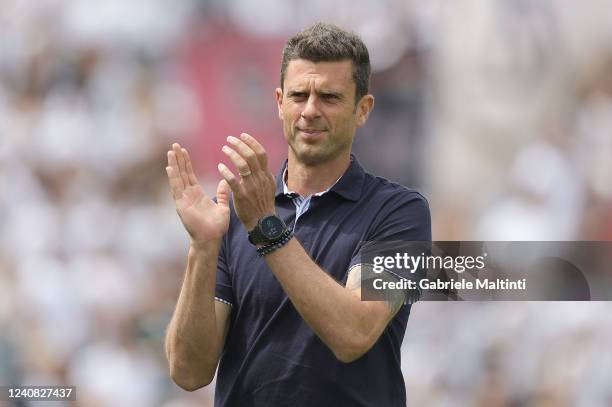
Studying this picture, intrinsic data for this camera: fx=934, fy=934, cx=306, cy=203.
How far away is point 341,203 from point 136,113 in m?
2.30

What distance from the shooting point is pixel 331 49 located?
2064mm

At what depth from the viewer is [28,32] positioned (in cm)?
422

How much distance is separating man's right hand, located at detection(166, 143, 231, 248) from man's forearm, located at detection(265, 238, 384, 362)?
0.50ft

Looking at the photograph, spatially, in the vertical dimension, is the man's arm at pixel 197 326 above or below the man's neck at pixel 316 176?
below

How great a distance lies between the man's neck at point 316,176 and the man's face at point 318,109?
0.02 m

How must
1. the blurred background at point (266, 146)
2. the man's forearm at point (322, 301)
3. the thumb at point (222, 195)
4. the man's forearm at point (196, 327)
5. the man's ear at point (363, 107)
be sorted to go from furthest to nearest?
the blurred background at point (266, 146)
the man's ear at point (363, 107)
the thumb at point (222, 195)
the man's forearm at point (196, 327)
the man's forearm at point (322, 301)

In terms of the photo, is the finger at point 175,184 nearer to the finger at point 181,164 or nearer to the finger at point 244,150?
the finger at point 181,164

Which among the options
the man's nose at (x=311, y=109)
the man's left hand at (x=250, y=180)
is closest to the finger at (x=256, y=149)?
the man's left hand at (x=250, y=180)

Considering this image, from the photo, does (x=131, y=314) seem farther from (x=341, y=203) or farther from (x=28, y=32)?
(x=341, y=203)

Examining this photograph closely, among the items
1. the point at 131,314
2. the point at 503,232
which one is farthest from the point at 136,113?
the point at 503,232

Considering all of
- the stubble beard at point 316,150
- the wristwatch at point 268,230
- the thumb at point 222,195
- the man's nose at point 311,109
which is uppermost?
the man's nose at point 311,109

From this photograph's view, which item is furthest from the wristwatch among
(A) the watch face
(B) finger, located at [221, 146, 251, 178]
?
(B) finger, located at [221, 146, 251, 178]

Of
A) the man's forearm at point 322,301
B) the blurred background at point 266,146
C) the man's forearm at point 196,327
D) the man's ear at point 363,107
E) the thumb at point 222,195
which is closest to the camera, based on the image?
the man's forearm at point 322,301

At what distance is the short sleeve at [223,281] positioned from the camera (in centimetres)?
204
